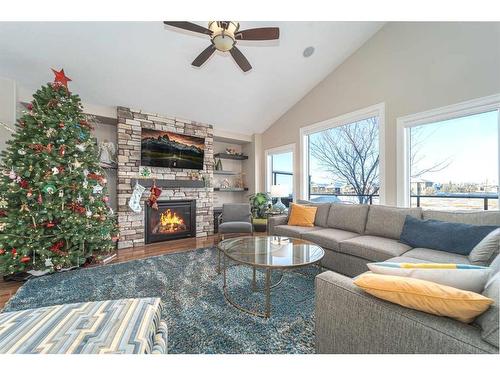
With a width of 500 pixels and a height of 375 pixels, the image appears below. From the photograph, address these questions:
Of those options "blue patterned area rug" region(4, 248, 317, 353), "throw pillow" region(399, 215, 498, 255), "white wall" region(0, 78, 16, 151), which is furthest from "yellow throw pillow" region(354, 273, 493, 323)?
"white wall" region(0, 78, 16, 151)

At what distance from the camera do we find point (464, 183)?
8.71 feet

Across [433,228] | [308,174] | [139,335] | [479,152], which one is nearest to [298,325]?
[139,335]

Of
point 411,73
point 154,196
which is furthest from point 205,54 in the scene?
point 411,73

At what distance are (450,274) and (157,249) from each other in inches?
148

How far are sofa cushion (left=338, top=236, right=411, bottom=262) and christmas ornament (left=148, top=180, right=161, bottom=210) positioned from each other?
332 centimetres

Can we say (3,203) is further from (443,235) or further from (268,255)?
(443,235)

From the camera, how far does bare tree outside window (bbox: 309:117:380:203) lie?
3.60 meters

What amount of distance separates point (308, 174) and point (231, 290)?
314 centimetres

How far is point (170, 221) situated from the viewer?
4.33 meters

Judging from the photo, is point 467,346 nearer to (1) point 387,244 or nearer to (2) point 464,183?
(1) point 387,244

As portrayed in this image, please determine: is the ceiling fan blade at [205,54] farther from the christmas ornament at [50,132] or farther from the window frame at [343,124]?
the window frame at [343,124]

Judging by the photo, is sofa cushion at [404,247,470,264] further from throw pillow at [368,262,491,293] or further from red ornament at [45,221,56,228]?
red ornament at [45,221,56,228]

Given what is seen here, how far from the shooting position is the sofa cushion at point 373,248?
210cm

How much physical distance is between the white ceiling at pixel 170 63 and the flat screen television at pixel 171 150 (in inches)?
18.6
